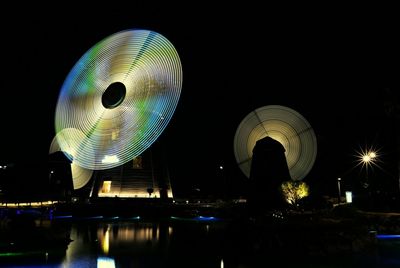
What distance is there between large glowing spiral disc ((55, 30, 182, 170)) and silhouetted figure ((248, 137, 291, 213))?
10.3 m

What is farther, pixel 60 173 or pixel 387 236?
pixel 60 173

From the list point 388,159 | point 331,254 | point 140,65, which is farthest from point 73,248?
point 388,159

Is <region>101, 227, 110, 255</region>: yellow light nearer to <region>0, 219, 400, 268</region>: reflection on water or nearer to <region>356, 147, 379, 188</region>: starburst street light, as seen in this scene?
<region>0, 219, 400, 268</region>: reflection on water

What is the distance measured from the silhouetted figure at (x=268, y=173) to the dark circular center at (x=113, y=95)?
1470 cm

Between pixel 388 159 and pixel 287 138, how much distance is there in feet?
35.5

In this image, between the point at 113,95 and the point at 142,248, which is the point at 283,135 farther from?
the point at 142,248

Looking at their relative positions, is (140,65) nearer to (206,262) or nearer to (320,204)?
(320,204)

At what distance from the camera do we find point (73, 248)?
62.9ft

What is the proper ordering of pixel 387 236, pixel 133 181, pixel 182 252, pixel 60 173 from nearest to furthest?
pixel 182 252
pixel 387 236
pixel 133 181
pixel 60 173

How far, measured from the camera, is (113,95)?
42.5m

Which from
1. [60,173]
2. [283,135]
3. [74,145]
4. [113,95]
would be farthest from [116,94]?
[60,173]

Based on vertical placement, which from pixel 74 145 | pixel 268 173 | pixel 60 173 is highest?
pixel 60 173

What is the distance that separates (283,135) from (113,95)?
700 inches

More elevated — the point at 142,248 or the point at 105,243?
the point at 105,243
